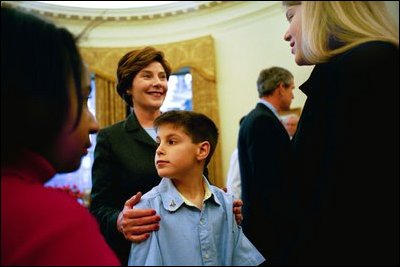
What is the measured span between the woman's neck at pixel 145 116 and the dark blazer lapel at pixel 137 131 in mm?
47

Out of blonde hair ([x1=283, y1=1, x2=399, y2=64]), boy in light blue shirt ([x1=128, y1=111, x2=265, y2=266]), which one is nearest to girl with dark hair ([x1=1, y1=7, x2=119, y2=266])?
boy in light blue shirt ([x1=128, y1=111, x2=265, y2=266])

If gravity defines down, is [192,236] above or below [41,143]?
below

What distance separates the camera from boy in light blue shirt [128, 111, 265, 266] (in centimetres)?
105

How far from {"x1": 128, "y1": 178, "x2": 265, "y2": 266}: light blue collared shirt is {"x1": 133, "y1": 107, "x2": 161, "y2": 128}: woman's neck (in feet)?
1.73

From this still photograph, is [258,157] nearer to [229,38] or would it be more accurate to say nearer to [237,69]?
[237,69]

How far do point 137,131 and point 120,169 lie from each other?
193mm

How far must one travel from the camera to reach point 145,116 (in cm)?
188

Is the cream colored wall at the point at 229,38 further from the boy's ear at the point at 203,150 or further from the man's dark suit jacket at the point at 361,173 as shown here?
the man's dark suit jacket at the point at 361,173

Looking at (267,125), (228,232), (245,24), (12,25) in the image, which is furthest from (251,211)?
(245,24)

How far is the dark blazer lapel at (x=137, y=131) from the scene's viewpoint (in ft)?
5.59

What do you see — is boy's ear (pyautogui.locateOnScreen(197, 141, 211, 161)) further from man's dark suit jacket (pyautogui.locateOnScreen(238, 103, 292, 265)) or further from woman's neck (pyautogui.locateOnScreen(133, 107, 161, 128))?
man's dark suit jacket (pyautogui.locateOnScreen(238, 103, 292, 265))

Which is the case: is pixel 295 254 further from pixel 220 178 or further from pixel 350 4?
pixel 220 178

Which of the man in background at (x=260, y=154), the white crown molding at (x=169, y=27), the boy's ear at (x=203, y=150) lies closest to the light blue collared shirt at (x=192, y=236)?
the boy's ear at (x=203, y=150)

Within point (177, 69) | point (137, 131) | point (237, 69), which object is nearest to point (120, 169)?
point (137, 131)
